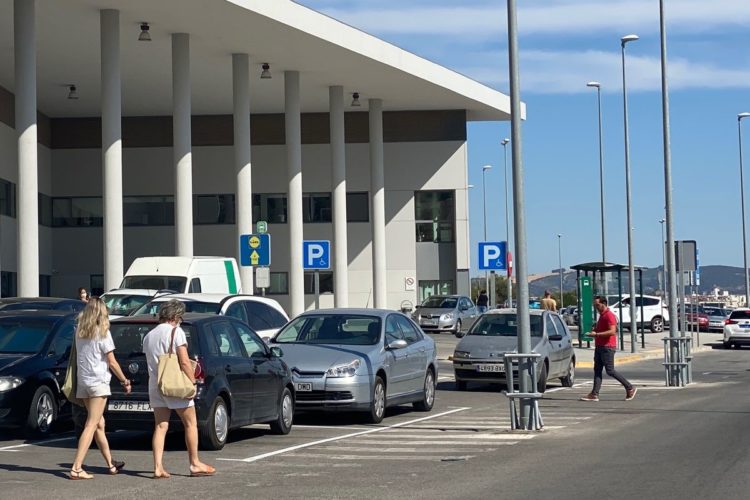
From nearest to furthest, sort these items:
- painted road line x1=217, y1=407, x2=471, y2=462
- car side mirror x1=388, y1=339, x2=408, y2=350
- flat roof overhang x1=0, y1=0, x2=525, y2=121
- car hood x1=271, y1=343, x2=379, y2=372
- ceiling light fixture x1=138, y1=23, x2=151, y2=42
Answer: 1. painted road line x1=217, y1=407, x2=471, y2=462
2. car hood x1=271, y1=343, x2=379, y2=372
3. car side mirror x1=388, y1=339, x2=408, y2=350
4. flat roof overhang x1=0, y1=0, x2=525, y2=121
5. ceiling light fixture x1=138, y1=23, x2=151, y2=42

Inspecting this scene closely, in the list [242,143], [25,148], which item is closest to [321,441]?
[25,148]

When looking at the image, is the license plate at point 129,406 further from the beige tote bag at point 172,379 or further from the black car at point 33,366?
the black car at point 33,366

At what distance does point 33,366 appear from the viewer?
52.9 feet

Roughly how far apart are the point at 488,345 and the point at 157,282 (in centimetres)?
1010

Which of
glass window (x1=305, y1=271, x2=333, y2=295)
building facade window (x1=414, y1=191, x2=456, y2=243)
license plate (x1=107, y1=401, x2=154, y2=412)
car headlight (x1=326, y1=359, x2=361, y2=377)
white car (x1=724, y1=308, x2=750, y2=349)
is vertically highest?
building facade window (x1=414, y1=191, x2=456, y2=243)

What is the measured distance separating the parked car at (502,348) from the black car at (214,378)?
9.04 metres

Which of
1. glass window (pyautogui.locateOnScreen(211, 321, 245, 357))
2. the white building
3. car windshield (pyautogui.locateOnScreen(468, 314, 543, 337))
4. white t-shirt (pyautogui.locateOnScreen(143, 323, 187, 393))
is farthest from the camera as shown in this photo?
the white building

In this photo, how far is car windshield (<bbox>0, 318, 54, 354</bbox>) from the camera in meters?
16.8

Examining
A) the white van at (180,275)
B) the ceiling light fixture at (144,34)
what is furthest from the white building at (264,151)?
the white van at (180,275)

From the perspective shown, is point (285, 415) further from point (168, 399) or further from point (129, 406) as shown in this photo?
point (168, 399)

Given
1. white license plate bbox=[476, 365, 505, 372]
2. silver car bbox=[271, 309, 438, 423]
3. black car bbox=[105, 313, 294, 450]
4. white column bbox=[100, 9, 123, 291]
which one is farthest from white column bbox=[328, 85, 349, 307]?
black car bbox=[105, 313, 294, 450]

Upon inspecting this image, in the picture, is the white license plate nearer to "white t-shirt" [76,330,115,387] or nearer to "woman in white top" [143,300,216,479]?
"woman in white top" [143,300,216,479]

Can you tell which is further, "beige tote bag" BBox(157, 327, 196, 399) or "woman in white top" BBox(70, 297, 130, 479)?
"woman in white top" BBox(70, 297, 130, 479)

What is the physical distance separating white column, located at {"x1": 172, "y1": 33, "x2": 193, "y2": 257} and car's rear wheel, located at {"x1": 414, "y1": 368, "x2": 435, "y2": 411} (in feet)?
64.9
